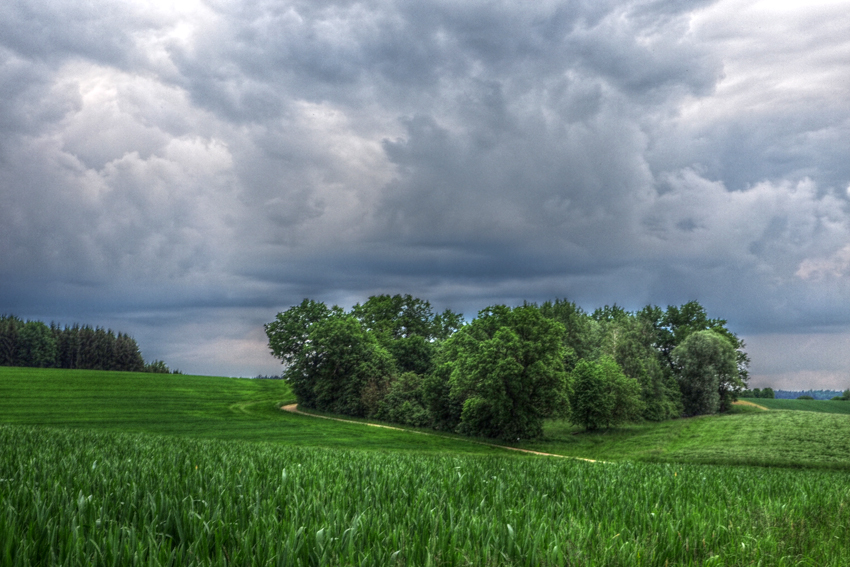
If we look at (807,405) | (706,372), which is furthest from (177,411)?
(807,405)

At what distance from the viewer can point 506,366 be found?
49875 millimetres

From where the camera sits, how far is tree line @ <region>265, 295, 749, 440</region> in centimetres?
5181

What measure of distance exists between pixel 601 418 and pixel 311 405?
41500 millimetres

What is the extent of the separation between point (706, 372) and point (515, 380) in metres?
43.3

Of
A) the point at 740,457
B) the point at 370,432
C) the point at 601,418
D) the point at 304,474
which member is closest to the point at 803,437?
the point at 740,457

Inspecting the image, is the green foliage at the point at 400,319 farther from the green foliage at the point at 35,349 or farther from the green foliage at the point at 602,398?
the green foliage at the point at 35,349

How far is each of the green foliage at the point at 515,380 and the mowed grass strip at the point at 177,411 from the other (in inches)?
162

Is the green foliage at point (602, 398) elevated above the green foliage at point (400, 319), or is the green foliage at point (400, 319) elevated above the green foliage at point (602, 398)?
the green foliage at point (400, 319)

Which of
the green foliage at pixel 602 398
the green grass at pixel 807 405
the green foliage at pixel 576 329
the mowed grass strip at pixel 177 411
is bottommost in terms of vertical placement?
the green grass at pixel 807 405

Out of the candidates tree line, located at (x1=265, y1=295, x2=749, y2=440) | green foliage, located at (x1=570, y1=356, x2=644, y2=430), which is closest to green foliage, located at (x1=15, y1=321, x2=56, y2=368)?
tree line, located at (x1=265, y1=295, x2=749, y2=440)

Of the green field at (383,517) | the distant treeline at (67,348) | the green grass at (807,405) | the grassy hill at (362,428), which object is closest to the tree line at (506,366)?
the grassy hill at (362,428)

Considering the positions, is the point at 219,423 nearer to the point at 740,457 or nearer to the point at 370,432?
the point at 370,432

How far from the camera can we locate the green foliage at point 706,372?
77250 millimetres

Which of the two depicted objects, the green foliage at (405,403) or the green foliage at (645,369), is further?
the green foliage at (645,369)
